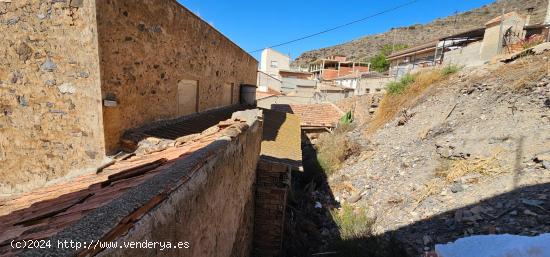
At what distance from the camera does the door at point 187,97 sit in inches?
201

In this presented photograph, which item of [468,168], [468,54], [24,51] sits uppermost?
[468,54]

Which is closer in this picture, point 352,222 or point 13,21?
point 13,21

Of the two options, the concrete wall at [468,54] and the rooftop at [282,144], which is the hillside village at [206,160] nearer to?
the rooftop at [282,144]

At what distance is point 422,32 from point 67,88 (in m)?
58.1

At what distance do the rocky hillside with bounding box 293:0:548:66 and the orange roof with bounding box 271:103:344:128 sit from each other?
34981 mm

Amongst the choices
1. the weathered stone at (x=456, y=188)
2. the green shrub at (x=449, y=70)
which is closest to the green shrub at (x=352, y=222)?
the weathered stone at (x=456, y=188)

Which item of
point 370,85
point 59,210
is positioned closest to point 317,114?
point 370,85

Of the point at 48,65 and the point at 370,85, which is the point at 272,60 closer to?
the point at 370,85

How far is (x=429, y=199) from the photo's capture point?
5.96m

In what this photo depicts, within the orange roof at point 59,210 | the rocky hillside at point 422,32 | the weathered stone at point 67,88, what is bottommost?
the orange roof at point 59,210

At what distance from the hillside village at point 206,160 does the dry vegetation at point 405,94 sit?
1.49 meters

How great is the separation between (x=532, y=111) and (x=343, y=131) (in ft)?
21.8

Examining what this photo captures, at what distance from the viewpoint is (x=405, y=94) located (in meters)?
12.2

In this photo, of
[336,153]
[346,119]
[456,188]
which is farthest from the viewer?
[346,119]
